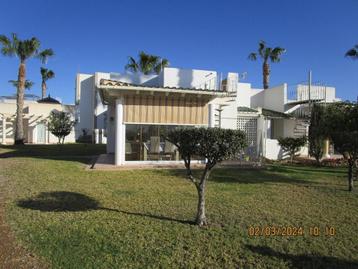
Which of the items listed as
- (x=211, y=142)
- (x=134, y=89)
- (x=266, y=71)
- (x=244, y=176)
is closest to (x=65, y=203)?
(x=211, y=142)

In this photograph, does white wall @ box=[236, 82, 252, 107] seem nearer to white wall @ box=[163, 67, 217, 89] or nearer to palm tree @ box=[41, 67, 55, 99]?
white wall @ box=[163, 67, 217, 89]

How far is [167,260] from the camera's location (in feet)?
13.0

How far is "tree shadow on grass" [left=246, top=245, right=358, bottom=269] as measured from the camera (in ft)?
13.2

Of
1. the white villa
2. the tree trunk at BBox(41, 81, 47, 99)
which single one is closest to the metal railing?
the white villa

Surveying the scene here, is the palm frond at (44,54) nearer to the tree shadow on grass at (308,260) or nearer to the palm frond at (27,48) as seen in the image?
the palm frond at (27,48)

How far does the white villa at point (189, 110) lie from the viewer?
12258 mm

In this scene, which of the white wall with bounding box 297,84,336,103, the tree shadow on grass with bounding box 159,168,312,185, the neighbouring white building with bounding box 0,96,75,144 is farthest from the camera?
the neighbouring white building with bounding box 0,96,75,144

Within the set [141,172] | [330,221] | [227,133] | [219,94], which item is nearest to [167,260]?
[227,133]

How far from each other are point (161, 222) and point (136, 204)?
136 centimetres

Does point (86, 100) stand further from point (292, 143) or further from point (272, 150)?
point (292, 143)

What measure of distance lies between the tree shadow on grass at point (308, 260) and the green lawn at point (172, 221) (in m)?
0.01

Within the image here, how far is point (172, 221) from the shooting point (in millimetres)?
5465

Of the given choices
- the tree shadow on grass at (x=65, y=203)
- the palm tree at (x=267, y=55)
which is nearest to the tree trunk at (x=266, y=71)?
the palm tree at (x=267, y=55)

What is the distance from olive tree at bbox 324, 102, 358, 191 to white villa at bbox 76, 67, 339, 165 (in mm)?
4496
